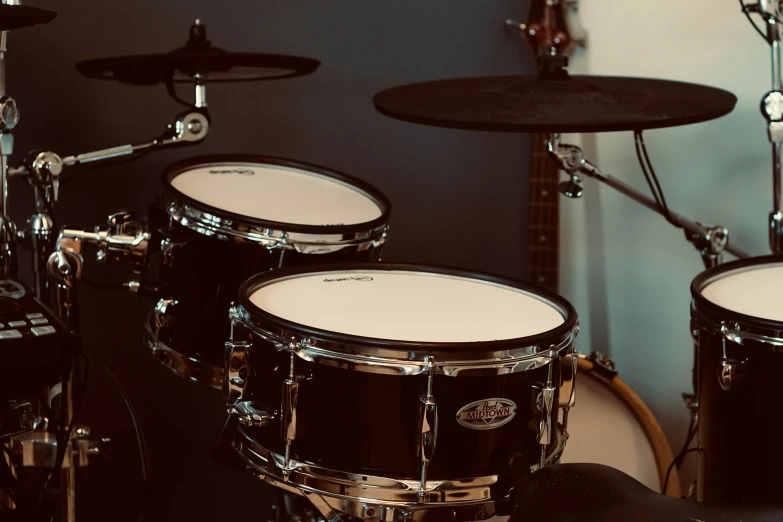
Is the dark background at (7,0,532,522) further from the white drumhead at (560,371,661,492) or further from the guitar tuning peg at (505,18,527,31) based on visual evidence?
the white drumhead at (560,371,661,492)

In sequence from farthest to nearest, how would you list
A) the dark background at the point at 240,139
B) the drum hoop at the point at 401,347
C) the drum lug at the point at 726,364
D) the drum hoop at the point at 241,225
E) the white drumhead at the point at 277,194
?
the dark background at the point at 240,139 → the white drumhead at the point at 277,194 → the drum hoop at the point at 241,225 → the drum lug at the point at 726,364 → the drum hoop at the point at 401,347

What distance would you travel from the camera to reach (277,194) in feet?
5.04

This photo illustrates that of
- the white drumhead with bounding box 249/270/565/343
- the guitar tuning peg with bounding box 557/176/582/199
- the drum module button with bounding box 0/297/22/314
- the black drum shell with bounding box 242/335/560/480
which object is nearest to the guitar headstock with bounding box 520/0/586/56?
the guitar tuning peg with bounding box 557/176/582/199

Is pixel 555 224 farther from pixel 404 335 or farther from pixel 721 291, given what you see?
pixel 404 335

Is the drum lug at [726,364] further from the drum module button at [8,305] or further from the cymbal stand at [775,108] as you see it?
the drum module button at [8,305]

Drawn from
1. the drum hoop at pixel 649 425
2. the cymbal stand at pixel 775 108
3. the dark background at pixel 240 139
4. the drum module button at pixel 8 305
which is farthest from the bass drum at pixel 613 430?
the drum module button at pixel 8 305

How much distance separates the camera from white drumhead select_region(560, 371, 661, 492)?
1634mm

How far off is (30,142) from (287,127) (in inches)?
19.8

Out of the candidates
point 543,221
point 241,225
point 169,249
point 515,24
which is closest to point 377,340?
point 241,225

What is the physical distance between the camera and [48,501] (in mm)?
1355

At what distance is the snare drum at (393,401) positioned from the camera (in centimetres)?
102

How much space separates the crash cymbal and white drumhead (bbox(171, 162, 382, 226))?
16cm

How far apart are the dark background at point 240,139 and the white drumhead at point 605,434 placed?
0.58 metres

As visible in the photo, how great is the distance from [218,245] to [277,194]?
0.23 m
